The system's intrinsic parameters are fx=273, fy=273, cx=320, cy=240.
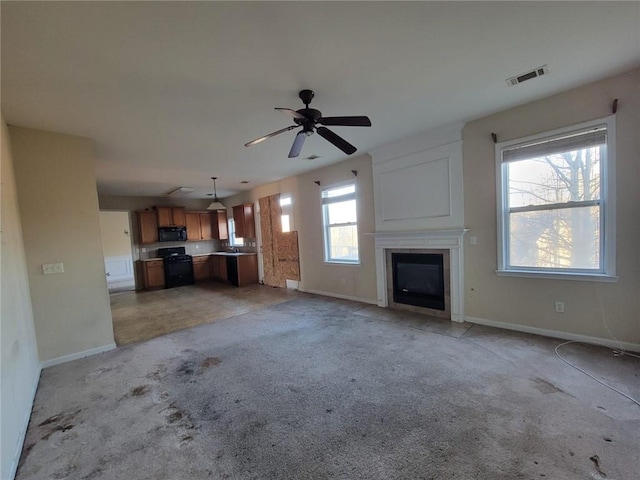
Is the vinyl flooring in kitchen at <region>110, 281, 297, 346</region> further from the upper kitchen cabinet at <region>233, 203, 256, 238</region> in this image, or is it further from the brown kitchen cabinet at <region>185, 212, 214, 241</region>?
the brown kitchen cabinet at <region>185, 212, 214, 241</region>

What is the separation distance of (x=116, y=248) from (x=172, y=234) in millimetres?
2672

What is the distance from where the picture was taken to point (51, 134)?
312 cm

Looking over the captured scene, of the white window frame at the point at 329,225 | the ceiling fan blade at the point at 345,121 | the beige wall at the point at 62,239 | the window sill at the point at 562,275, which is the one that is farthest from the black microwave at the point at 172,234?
the window sill at the point at 562,275

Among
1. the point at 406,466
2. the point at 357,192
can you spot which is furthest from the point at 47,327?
the point at 357,192

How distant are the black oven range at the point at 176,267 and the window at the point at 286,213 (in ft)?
10.7

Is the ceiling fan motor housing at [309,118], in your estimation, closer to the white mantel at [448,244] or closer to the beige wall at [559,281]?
the beige wall at [559,281]

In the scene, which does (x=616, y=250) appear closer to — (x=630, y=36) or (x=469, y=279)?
(x=469, y=279)

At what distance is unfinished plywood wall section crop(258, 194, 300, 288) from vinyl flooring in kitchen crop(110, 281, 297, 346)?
37cm

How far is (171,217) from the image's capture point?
7.91m

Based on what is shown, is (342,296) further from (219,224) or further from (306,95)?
(219,224)

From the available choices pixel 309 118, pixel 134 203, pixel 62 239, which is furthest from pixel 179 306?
pixel 309 118

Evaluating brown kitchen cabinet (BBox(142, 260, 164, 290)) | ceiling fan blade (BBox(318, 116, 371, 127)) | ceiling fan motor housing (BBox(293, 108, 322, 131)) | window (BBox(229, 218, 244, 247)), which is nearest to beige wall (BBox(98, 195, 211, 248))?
brown kitchen cabinet (BBox(142, 260, 164, 290))

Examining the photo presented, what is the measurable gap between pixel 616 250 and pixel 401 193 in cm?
248

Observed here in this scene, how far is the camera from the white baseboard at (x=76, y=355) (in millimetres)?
3096
